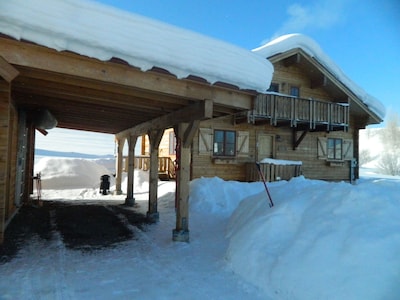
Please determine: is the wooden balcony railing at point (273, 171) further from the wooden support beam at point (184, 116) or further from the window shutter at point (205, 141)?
the wooden support beam at point (184, 116)

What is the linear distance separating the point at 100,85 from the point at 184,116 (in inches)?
67.7

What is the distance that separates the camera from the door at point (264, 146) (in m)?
14.3

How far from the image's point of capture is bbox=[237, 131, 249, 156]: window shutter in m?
Answer: 13.7

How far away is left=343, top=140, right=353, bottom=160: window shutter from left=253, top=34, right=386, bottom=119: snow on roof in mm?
2054

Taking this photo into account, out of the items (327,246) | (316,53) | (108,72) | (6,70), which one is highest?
(316,53)

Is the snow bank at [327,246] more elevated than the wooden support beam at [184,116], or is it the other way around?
the wooden support beam at [184,116]

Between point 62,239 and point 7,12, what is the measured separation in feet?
13.2

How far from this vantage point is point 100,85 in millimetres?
4684

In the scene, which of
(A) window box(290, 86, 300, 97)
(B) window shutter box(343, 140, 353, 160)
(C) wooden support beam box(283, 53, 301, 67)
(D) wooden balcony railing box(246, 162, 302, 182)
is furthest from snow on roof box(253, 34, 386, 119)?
(D) wooden balcony railing box(246, 162, 302, 182)

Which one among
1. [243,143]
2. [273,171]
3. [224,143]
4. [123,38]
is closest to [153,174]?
[123,38]

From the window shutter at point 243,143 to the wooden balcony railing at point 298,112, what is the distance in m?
0.75

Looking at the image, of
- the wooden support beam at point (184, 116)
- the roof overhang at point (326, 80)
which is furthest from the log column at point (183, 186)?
the roof overhang at point (326, 80)

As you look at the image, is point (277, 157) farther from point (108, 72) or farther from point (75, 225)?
point (108, 72)

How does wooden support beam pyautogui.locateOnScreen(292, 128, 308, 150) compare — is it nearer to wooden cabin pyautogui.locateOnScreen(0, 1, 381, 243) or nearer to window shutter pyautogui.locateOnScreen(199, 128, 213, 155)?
window shutter pyautogui.locateOnScreen(199, 128, 213, 155)
